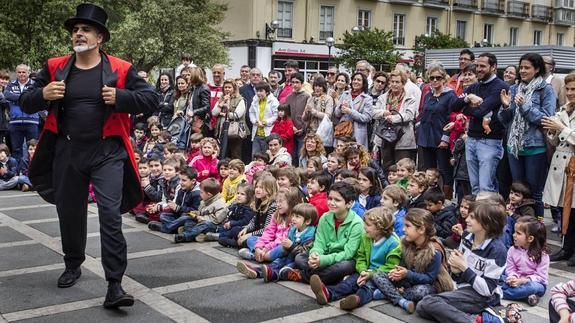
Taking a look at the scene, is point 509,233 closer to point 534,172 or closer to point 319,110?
point 534,172

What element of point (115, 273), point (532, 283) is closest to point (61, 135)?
point (115, 273)

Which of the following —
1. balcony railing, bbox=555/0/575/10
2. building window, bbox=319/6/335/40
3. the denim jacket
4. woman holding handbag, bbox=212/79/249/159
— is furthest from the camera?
balcony railing, bbox=555/0/575/10

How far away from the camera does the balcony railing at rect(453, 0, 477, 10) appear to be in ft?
146

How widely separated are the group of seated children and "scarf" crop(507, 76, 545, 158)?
0.64 meters

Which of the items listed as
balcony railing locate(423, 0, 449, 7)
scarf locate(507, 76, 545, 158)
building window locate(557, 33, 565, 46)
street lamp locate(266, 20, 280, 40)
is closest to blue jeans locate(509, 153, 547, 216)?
scarf locate(507, 76, 545, 158)

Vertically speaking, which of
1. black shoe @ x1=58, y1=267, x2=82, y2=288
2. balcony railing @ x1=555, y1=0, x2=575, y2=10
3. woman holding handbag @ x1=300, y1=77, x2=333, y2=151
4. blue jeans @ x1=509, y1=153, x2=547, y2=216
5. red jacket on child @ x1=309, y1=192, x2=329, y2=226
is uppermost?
balcony railing @ x1=555, y1=0, x2=575, y2=10

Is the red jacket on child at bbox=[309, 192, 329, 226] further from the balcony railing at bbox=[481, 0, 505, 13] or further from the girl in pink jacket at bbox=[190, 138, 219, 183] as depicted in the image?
the balcony railing at bbox=[481, 0, 505, 13]

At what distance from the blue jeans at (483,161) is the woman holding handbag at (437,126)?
2.84 ft

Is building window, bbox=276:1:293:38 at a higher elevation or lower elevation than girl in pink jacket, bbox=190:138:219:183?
higher

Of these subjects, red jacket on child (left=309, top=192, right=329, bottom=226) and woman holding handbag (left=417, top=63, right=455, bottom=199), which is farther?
woman holding handbag (left=417, top=63, right=455, bottom=199)

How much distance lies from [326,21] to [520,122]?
3278cm

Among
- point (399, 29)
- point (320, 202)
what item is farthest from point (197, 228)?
point (399, 29)

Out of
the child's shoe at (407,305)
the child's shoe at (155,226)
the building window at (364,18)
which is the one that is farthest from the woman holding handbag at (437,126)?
the building window at (364,18)

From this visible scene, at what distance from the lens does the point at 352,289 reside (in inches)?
227
